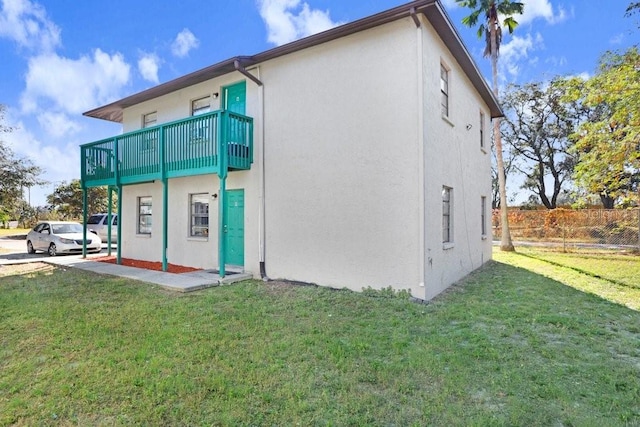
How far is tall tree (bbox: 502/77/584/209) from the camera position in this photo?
26.4 m

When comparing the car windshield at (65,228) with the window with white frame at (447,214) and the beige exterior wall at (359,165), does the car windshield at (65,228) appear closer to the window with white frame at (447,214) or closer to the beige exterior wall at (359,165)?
the beige exterior wall at (359,165)

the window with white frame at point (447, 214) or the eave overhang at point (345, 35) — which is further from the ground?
the eave overhang at point (345, 35)

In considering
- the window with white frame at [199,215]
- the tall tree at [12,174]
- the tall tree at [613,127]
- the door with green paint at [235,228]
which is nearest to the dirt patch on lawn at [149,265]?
the window with white frame at [199,215]

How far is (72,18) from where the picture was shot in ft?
38.3

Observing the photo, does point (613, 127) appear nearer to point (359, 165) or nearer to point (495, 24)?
point (495, 24)

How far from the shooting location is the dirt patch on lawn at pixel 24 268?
397 inches

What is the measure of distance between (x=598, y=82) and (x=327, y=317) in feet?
40.8

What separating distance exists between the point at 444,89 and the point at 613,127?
10.1 m

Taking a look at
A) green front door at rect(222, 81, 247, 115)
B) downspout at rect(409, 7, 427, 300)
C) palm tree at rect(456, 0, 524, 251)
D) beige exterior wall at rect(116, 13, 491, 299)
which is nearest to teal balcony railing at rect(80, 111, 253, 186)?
beige exterior wall at rect(116, 13, 491, 299)

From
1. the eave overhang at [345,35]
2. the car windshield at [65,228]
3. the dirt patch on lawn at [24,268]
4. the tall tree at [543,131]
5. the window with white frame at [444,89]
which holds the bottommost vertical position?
the dirt patch on lawn at [24,268]

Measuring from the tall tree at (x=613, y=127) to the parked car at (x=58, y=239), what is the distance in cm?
1923

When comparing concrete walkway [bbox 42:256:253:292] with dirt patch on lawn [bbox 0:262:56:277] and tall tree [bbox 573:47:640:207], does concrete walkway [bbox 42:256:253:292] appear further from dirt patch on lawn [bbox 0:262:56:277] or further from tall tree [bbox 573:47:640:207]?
tall tree [bbox 573:47:640:207]

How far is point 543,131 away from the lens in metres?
27.2

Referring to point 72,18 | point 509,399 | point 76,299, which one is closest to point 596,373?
point 509,399
